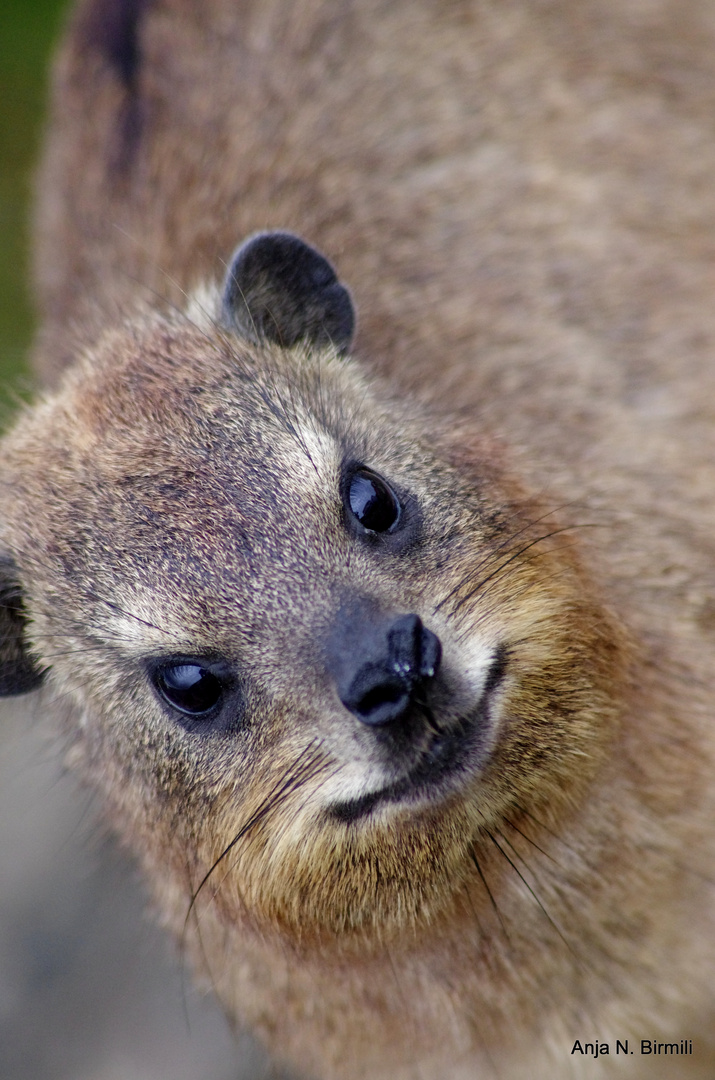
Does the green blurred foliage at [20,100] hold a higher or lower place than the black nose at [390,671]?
higher

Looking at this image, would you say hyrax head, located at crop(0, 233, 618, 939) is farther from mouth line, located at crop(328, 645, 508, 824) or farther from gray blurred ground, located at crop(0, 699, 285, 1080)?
gray blurred ground, located at crop(0, 699, 285, 1080)

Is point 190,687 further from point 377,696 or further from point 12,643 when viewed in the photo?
point 12,643

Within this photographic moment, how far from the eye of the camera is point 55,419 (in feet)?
10.9

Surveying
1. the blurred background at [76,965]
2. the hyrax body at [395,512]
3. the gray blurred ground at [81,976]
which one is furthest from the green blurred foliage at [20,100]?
the gray blurred ground at [81,976]

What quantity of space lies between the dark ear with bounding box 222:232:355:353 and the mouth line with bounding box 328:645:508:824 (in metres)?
1.42

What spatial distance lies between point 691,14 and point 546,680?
134 inches

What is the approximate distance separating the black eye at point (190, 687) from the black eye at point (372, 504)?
1.71 feet

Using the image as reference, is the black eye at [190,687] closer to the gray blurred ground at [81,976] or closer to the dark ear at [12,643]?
the dark ear at [12,643]

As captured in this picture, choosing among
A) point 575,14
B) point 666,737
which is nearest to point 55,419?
point 666,737

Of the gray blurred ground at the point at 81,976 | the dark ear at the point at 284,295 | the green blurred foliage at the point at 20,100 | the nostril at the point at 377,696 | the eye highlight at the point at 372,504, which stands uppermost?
the green blurred foliage at the point at 20,100


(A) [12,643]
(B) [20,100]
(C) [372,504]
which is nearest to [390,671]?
(C) [372,504]

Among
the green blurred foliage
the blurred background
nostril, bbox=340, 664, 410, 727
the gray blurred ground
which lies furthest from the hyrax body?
the green blurred foliage

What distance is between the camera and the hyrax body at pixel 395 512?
2.67 metres

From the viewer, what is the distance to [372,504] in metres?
2.86
